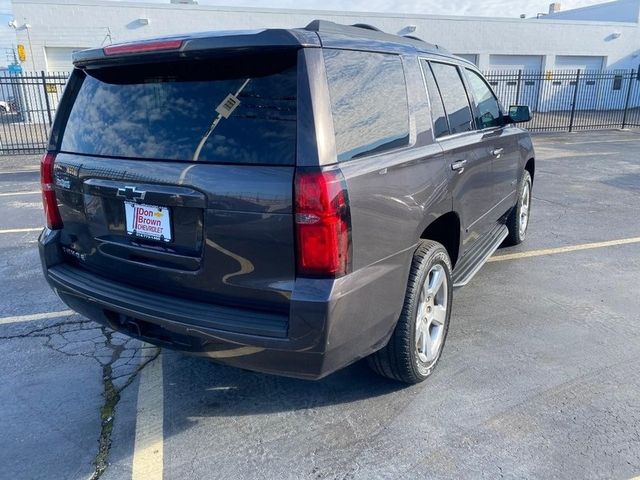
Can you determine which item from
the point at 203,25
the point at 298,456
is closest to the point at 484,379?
the point at 298,456

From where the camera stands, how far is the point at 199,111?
8.09 feet

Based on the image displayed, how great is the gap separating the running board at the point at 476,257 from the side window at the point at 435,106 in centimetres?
105

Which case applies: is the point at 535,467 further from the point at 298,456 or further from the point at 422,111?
the point at 422,111

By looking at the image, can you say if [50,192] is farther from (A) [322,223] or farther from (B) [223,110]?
(A) [322,223]

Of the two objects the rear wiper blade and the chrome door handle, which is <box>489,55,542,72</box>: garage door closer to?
the chrome door handle

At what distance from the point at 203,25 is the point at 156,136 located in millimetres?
22707

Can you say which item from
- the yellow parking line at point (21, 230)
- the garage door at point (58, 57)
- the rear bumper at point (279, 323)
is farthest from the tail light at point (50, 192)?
the garage door at point (58, 57)

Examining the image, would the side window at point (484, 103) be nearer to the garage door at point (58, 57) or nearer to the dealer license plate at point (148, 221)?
the dealer license plate at point (148, 221)

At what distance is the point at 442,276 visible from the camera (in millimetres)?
3305

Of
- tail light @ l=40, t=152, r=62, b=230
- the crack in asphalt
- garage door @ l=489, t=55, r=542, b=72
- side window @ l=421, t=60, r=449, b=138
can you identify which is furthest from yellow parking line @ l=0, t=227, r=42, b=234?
garage door @ l=489, t=55, r=542, b=72

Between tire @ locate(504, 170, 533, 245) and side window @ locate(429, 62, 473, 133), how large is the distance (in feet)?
5.99

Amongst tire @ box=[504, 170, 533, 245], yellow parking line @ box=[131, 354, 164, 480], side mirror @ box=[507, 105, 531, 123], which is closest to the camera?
yellow parking line @ box=[131, 354, 164, 480]

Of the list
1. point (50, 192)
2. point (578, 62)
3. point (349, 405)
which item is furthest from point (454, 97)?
point (578, 62)

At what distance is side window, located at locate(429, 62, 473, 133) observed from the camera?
11.6 ft
